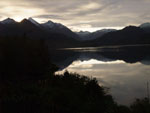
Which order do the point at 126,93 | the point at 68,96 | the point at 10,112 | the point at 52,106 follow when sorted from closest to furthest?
1. the point at 10,112
2. the point at 52,106
3. the point at 68,96
4. the point at 126,93

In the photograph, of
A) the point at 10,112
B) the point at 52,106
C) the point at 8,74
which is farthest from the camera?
the point at 8,74

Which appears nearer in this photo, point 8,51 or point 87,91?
point 87,91

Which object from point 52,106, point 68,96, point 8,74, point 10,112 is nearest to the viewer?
point 10,112

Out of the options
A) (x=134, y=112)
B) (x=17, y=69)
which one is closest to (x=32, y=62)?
(x=17, y=69)

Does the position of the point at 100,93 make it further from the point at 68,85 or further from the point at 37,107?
the point at 37,107

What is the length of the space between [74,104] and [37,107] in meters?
3.35

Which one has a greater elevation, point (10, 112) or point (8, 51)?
point (8, 51)

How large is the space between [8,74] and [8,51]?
11.7 ft

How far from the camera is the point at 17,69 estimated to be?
31344 millimetres

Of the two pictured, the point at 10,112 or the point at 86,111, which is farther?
the point at 86,111

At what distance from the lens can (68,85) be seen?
22188 mm

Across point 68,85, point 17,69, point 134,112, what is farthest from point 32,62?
point 134,112

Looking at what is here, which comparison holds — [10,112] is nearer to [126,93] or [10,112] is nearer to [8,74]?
[126,93]

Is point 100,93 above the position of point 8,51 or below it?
below
